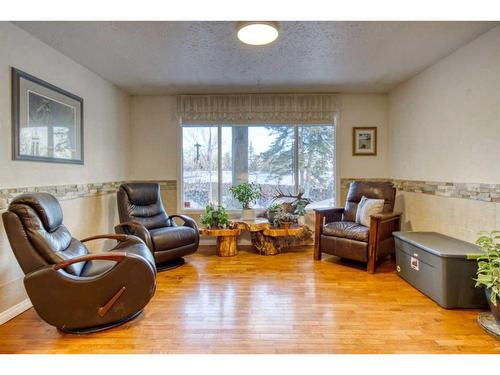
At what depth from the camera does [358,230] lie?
11.0ft

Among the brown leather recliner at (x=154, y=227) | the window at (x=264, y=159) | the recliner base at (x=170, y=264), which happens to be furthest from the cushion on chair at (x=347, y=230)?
the recliner base at (x=170, y=264)

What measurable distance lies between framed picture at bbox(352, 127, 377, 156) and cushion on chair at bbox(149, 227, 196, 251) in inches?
111

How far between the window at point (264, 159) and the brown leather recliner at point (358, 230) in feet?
2.29

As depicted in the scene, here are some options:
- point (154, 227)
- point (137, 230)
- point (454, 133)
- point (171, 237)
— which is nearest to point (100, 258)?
point (137, 230)

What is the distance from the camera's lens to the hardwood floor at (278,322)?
6.13ft

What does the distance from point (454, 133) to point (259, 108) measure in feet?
8.33

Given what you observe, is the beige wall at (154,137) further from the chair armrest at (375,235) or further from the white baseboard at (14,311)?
the chair armrest at (375,235)

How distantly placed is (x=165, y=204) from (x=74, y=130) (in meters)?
1.78

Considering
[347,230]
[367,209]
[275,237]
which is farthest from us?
[275,237]

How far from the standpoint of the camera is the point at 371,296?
264 cm

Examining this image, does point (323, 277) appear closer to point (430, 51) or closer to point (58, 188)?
point (430, 51)

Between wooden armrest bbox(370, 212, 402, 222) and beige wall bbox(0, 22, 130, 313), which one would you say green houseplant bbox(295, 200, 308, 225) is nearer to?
wooden armrest bbox(370, 212, 402, 222)

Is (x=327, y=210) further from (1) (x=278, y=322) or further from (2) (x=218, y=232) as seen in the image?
(1) (x=278, y=322)
